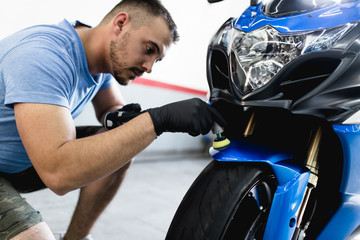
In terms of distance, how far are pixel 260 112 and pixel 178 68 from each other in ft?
7.37

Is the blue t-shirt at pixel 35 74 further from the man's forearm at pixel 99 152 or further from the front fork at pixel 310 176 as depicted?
the front fork at pixel 310 176

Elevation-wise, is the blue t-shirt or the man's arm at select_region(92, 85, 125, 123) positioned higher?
the blue t-shirt

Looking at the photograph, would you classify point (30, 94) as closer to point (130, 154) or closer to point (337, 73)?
point (130, 154)

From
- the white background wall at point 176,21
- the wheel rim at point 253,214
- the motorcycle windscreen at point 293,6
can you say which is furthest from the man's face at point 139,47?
the white background wall at point 176,21

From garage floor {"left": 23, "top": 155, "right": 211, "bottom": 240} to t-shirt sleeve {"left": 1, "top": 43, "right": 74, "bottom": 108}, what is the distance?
696mm

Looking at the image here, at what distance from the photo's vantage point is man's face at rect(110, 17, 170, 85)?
1002 millimetres

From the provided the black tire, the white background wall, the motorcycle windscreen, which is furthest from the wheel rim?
the white background wall

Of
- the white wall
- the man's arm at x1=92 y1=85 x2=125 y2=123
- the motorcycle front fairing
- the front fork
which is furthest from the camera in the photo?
the white wall

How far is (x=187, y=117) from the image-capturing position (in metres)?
0.75

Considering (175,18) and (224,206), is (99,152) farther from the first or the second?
(175,18)

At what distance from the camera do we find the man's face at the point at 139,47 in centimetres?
100

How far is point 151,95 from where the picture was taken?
2740 millimetres

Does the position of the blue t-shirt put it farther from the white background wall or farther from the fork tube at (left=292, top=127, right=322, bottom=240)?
the white background wall

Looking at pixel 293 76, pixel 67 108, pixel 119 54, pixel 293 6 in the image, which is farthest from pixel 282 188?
pixel 119 54
